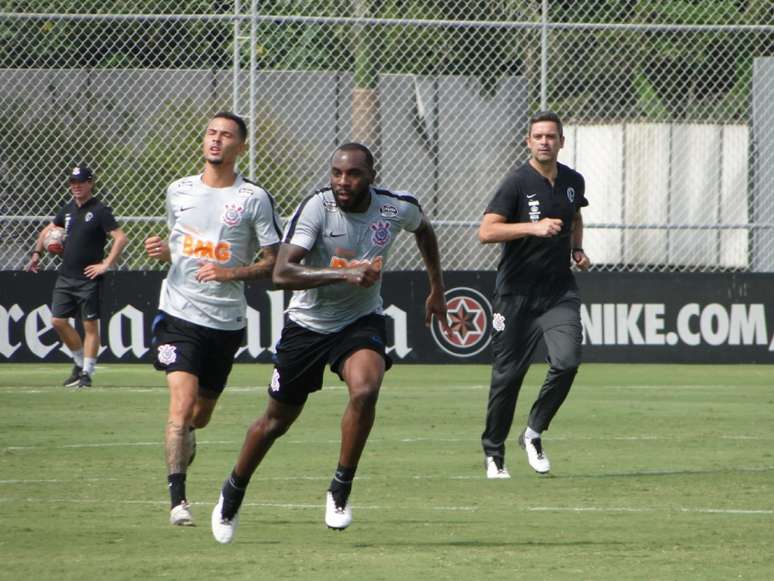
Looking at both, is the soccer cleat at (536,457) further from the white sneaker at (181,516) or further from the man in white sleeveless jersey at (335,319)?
the white sneaker at (181,516)

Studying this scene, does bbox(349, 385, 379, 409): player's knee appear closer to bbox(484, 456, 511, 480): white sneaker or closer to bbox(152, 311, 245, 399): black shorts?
bbox(152, 311, 245, 399): black shorts

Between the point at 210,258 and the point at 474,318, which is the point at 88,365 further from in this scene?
the point at 210,258

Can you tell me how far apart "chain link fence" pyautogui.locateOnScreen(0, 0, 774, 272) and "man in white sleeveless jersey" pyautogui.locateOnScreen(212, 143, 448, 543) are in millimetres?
11717

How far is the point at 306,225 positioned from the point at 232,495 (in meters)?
1.37

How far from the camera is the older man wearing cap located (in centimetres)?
1789

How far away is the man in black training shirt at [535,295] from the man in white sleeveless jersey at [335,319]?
94.4 inches

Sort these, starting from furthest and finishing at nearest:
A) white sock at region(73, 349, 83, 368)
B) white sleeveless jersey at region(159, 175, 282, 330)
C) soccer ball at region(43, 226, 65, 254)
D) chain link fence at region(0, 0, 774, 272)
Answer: chain link fence at region(0, 0, 774, 272), soccer ball at region(43, 226, 65, 254), white sock at region(73, 349, 83, 368), white sleeveless jersey at region(159, 175, 282, 330)

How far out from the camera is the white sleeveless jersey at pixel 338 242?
8572 millimetres

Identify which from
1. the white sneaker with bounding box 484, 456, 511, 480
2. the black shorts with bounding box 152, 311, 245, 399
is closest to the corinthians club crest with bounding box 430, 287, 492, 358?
the white sneaker with bounding box 484, 456, 511, 480

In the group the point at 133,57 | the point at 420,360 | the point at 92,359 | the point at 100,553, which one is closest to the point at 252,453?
the point at 100,553

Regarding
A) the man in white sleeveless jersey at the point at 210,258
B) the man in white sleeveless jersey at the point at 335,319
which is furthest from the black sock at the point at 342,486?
the man in white sleeveless jersey at the point at 210,258

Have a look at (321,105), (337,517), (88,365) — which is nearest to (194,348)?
(337,517)

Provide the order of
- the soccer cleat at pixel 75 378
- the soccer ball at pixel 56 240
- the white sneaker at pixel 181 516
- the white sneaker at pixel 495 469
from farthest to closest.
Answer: the soccer ball at pixel 56 240 < the soccer cleat at pixel 75 378 < the white sneaker at pixel 495 469 < the white sneaker at pixel 181 516

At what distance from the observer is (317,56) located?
21.8 meters
